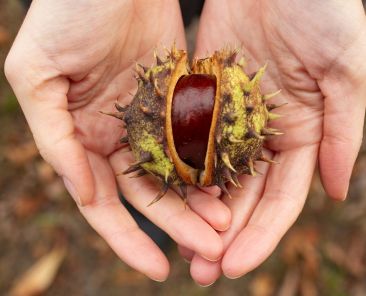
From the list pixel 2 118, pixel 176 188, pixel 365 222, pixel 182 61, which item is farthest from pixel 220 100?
pixel 2 118

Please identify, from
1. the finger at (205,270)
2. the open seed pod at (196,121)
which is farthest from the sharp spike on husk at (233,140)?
the finger at (205,270)

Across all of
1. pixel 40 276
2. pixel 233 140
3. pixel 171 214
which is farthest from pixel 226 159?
pixel 40 276

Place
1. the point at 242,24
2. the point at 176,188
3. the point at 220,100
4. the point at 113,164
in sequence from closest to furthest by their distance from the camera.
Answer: the point at 220,100 < the point at 176,188 < the point at 113,164 < the point at 242,24

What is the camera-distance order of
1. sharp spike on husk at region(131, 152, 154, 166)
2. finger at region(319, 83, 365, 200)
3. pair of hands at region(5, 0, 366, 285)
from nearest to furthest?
sharp spike on husk at region(131, 152, 154, 166) < pair of hands at region(5, 0, 366, 285) < finger at region(319, 83, 365, 200)

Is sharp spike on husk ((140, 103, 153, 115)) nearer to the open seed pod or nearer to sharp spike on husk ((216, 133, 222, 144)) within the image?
the open seed pod

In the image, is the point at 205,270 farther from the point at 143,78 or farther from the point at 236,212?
→ the point at 143,78

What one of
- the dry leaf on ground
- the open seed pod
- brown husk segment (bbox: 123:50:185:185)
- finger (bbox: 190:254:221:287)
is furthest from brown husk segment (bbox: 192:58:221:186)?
the dry leaf on ground

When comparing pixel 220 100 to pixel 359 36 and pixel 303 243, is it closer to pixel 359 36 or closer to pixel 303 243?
pixel 359 36
